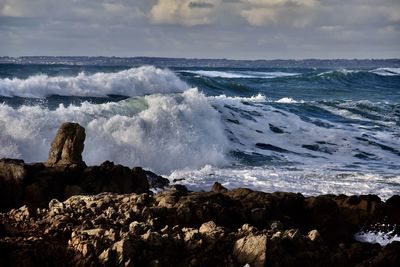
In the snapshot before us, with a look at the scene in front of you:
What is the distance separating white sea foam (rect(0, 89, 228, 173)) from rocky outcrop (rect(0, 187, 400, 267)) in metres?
11.2

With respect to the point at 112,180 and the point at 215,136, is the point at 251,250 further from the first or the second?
the point at 215,136

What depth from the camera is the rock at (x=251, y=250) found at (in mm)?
8078

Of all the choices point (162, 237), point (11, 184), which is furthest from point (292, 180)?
point (162, 237)

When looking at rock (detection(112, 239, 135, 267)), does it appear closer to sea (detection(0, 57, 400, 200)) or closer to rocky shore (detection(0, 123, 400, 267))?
rocky shore (detection(0, 123, 400, 267))

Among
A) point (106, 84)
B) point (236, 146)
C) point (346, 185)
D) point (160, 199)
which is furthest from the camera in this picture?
point (106, 84)

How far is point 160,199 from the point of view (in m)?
9.70

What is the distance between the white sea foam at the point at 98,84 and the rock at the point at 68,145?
25.2 metres

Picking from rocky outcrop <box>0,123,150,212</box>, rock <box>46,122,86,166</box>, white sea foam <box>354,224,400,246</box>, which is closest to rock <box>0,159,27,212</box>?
rocky outcrop <box>0,123,150,212</box>

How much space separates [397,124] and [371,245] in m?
26.7

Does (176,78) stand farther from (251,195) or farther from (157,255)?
(157,255)

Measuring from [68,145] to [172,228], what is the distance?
226 inches

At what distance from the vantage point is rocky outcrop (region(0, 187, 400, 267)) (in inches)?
309

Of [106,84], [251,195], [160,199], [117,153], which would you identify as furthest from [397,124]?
[160,199]

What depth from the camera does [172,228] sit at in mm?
8602
